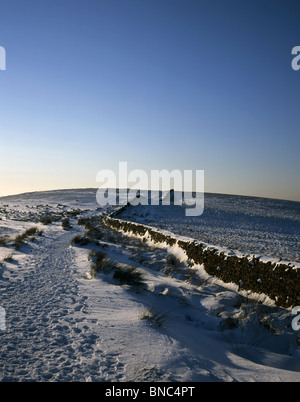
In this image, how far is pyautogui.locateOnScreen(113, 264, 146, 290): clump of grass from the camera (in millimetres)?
6173

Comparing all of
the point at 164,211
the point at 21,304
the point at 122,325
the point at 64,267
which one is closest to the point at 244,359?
the point at 122,325

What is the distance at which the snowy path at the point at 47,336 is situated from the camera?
8.55 feet

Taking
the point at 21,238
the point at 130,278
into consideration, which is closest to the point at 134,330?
the point at 130,278

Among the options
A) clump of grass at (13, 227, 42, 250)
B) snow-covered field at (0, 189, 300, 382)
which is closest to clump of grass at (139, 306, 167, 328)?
snow-covered field at (0, 189, 300, 382)

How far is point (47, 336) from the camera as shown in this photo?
3.37 m

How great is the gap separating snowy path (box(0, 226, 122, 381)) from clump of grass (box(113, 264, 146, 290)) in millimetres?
1114

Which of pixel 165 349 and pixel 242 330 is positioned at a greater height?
pixel 165 349

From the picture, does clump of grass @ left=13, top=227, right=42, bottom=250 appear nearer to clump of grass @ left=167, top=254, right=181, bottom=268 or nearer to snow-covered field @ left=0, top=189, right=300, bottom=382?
snow-covered field @ left=0, top=189, right=300, bottom=382

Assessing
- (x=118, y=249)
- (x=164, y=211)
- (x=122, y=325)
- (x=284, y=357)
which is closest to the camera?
(x=284, y=357)

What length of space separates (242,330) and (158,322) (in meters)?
1.49

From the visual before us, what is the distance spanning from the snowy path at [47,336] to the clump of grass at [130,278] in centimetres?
111

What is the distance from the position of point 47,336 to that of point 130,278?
3.29 m

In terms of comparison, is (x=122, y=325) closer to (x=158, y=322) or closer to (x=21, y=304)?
(x=158, y=322)
